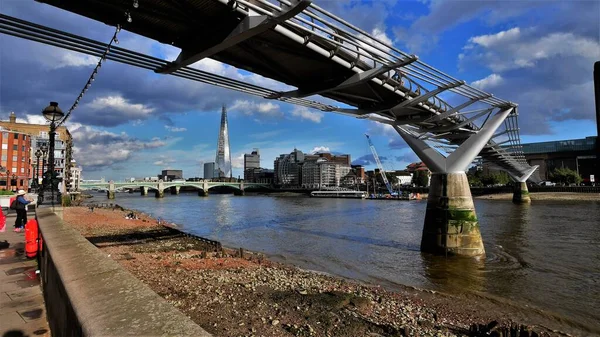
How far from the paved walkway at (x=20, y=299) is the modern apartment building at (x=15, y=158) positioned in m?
89.2

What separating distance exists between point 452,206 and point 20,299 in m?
21.0

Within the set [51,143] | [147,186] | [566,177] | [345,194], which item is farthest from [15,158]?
[566,177]

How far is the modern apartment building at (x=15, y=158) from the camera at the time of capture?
268ft

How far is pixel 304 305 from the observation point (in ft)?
34.1

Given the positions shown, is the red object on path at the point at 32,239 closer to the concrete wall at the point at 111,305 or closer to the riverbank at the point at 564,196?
the concrete wall at the point at 111,305

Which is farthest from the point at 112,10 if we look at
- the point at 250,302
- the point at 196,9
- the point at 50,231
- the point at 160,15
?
the point at 250,302

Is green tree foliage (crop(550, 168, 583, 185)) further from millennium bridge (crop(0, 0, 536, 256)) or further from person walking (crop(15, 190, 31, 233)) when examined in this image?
person walking (crop(15, 190, 31, 233))

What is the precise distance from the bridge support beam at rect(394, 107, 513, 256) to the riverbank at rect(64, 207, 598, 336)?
795 centimetres

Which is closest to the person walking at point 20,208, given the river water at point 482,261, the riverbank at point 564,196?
the river water at point 482,261

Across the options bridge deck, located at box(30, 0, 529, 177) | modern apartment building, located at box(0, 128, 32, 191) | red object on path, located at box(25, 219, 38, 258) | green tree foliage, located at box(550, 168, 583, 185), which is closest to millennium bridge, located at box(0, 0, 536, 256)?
bridge deck, located at box(30, 0, 529, 177)

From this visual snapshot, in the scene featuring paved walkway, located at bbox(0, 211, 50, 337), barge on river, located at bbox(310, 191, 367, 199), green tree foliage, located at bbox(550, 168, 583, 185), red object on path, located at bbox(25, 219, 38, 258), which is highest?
green tree foliage, located at bbox(550, 168, 583, 185)

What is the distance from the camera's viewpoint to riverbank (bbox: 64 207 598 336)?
29.0ft

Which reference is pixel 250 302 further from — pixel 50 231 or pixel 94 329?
pixel 94 329

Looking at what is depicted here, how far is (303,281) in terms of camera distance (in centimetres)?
1393
